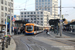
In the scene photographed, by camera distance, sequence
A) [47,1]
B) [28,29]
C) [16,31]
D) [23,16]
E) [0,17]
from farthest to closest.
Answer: [23,16] < [0,17] < [47,1] < [16,31] < [28,29]

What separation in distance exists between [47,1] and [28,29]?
11.5 metres

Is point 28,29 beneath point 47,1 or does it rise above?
beneath

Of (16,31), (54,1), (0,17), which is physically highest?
(54,1)

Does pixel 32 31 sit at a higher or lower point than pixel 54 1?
lower

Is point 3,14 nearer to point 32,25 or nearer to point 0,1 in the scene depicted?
point 0,1

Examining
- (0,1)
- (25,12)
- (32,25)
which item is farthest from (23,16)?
(32,25)

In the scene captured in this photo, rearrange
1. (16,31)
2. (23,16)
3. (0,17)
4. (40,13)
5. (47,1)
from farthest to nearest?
1. (23,16)
2. (40,13)
3. (0,17)
4. (47,1)
5. (16,31)

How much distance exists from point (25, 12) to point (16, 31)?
8146 cm

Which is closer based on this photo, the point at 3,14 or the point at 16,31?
the point at 16,31

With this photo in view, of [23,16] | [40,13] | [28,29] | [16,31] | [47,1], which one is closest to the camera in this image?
[28,29]

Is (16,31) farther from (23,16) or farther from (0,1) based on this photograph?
(23,16)

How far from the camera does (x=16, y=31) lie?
37750 millimetres

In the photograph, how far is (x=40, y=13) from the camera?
108562 mm

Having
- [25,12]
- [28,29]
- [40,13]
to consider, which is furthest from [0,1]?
[25,12]
